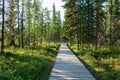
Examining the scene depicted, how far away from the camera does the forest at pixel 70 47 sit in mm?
18447

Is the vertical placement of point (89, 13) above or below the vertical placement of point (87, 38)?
above

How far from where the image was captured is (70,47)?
57375mm

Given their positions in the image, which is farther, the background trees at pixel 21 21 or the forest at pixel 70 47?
the background trees at pixel 21 21

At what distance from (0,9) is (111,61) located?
19025 mm

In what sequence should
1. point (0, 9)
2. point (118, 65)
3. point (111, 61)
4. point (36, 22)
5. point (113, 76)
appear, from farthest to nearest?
point (36, 22), point (0, 9), point (111, 61), point (118, 65), point (113, 76)

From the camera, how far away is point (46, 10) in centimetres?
9144

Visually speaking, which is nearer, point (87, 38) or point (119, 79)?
point (119, 79)

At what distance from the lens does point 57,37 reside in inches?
4796

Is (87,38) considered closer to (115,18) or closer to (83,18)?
(83,18)

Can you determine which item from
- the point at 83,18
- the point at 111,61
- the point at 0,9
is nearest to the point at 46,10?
the point at 83,18

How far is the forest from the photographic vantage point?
60.5 ft

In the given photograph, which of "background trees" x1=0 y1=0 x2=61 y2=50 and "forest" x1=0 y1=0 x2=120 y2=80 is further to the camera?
"background trees" x1=0 y1=0 x2=61 y2=50

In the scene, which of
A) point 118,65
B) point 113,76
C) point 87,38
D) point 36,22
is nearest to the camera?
point 113,76

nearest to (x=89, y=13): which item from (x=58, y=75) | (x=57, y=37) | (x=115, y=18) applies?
(x=115, y=18)
